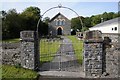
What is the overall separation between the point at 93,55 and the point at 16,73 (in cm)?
342

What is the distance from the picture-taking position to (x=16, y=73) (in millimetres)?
10148

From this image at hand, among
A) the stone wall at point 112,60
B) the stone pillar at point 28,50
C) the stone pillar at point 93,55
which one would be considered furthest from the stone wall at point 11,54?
the stone wall at point 112,60

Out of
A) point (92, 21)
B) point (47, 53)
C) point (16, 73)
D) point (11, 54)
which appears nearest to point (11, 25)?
point (47, 53)

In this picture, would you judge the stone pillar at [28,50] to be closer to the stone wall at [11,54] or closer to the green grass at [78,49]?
the stone wall at [11,54]

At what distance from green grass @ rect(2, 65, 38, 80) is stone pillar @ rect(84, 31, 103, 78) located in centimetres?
233

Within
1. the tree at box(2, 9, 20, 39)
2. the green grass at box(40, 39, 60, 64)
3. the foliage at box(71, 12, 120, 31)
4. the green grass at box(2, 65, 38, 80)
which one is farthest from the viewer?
the foliage at box(71, 12, 120, 31)

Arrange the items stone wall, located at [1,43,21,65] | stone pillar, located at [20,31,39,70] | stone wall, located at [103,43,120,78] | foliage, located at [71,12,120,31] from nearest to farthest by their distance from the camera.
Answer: stone wall, located at [103,43,120,78] < stone pillar, located at [20,31,39,70] < stone wall, located at [1,43,21,65] < foliage, located at [71,12,120,31]

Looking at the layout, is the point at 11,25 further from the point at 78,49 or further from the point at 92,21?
the point at 92,21

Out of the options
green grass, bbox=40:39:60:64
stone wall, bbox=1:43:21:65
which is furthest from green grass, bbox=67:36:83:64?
stone wall, bbox=1:43:21:65

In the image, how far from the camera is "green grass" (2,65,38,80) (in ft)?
31.9

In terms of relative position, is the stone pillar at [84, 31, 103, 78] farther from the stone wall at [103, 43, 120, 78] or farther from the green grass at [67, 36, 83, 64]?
the green grass at [67, 36, 83, 64]

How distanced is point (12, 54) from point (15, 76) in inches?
74.1

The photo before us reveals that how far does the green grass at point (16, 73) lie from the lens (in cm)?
973

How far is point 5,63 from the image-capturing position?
11547mm
